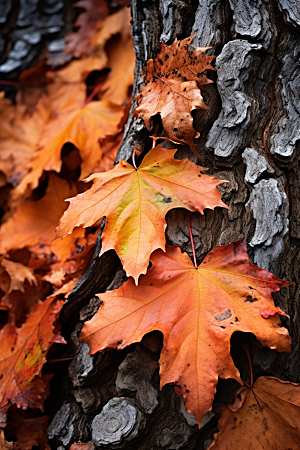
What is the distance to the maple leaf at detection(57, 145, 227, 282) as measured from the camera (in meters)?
0.77

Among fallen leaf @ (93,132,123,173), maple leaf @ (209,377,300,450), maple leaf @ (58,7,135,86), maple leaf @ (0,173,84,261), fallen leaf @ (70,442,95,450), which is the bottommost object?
fallen leaf @ (70,442,95,450)

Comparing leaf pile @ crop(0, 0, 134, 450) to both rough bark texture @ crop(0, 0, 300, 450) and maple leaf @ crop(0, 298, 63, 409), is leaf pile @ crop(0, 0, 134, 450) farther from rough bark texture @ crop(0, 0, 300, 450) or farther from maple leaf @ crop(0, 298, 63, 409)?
rough bark texture @ crop(0, 0, 300, 450)

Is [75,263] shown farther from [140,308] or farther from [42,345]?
[140,308]

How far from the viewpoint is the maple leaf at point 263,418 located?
0.76m

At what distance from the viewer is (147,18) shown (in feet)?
3.29

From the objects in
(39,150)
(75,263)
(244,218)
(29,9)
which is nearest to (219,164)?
(244,218)

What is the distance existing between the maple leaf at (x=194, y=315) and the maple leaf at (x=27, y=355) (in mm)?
268

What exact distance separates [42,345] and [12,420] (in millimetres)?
316

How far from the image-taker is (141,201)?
32.3 inches

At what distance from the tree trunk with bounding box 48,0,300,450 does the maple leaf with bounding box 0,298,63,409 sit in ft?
0.35

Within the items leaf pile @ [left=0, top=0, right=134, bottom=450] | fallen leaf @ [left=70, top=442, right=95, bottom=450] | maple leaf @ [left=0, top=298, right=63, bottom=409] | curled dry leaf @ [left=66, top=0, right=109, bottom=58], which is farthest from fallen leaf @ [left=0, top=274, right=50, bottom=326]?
curled dry leaf @ [left=66, top=0, right=109, bottom=58]

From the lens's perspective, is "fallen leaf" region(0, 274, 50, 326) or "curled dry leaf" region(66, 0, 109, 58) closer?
"fallen leaf" region(0, 274, 50, 326)

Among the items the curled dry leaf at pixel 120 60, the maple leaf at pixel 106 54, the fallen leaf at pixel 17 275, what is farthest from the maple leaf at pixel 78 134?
the fallen leaf at pixel 17 275

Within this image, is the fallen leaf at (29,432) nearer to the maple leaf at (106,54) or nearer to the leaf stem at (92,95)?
the leaf stem at (92,95)
